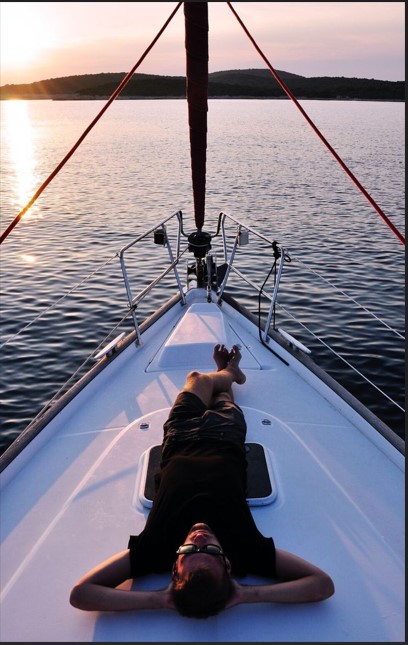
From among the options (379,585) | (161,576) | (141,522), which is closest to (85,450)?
(141,522)

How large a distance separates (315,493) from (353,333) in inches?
282

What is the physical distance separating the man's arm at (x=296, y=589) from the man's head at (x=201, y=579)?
0.27 feet

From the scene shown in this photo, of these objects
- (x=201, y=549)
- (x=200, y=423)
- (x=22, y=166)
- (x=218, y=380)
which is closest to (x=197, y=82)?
(x=218, y=380)

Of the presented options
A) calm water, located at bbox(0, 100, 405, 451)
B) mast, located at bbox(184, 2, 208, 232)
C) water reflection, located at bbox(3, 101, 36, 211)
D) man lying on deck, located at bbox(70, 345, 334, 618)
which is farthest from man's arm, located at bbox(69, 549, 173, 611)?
water reflection, located at bbox(3, 101, 36, 211)

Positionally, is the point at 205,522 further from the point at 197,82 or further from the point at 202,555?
the point at 197,82

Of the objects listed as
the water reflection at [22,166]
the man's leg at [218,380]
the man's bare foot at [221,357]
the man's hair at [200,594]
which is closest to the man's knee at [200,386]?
the man's leg at [218,380]

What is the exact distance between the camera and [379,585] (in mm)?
3062

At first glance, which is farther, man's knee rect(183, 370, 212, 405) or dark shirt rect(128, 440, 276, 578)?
man's knee rect(183, 370, 212, 405)

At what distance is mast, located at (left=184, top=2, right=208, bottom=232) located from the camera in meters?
4.83

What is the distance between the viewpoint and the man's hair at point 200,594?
2.63 m

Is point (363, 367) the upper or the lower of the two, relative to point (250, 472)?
lower

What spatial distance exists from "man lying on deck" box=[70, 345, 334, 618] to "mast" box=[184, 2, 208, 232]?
331 cm

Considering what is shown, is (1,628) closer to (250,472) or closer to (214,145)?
(250,472)

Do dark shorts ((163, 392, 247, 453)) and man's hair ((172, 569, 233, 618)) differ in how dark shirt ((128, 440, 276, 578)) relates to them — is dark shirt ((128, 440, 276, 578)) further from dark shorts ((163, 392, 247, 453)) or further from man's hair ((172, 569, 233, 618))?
dark shorts ((163, 392, 247, 453))
